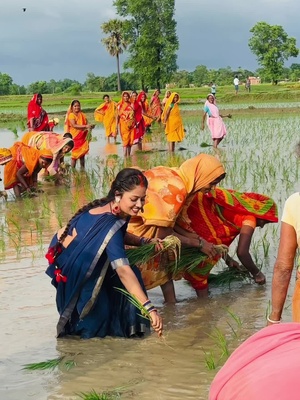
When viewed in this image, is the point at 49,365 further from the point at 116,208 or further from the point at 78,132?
the point at 78,132

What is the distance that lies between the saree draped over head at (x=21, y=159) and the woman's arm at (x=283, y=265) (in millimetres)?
6497

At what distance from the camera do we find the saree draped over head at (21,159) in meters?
9.54

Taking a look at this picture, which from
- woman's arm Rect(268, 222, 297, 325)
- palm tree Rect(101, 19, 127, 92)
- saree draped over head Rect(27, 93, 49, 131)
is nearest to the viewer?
woman's arm Rect(268, 222, 297, 325)

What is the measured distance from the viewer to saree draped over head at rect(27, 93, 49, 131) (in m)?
13.1

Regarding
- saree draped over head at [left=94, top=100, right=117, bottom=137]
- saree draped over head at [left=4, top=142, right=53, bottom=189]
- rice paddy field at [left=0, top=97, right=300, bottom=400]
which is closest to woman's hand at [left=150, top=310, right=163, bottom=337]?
rice paddy field at [left=0, top=97, right=300, bottom=400]

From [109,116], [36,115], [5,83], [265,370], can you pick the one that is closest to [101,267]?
[265,370]

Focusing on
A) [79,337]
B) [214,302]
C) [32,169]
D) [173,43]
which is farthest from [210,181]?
[173,43]

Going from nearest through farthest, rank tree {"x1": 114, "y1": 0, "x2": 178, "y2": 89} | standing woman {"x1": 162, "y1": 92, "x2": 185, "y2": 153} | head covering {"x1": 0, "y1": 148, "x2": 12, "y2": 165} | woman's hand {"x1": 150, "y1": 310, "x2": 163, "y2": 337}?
1. woman's hand {"x1": 150, "y1": 310, "x2": 163, "y2": 337}
2. head covering {"x1": 0, "y1": 148, "x2": 12, "y2": 165}
3. standing woman {"x1": 162, "y1": 92, "x2": 185, "y2": 153}
4. tree {"x1": 114, "y1": 0, "x2": 178, "y2": 89}

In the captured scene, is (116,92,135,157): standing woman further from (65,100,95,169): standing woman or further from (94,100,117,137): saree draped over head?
(94,100,117,137): saree draped over head

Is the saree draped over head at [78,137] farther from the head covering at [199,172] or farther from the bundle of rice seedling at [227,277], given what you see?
the head covering at [199,172]

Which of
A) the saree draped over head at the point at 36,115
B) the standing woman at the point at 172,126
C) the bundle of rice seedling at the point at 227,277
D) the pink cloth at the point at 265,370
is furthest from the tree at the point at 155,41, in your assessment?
the pink cloth at the point at 265,370

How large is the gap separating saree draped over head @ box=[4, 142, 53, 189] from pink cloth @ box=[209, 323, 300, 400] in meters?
8.02

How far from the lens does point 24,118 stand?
31.8m

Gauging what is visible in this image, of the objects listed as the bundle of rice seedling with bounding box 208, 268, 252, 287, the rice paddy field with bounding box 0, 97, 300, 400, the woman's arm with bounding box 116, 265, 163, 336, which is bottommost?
the rice paddy field with bounding box 0, 97, 300, 400
